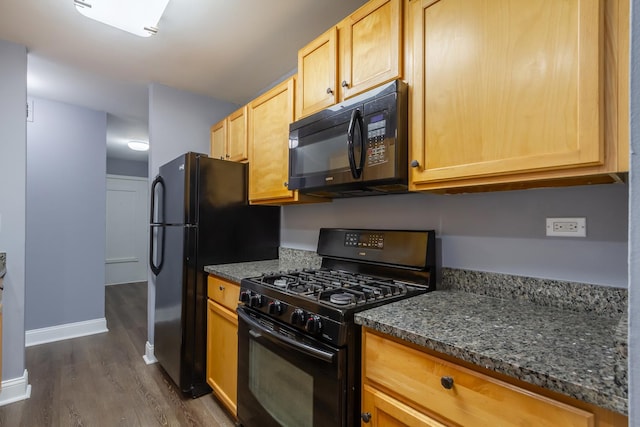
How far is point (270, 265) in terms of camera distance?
2.24 m

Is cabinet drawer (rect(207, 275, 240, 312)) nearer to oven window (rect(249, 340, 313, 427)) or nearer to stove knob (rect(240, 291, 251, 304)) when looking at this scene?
stove knob (rect(240, 291, 251, 304))

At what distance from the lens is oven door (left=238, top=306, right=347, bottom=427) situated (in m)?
1.08

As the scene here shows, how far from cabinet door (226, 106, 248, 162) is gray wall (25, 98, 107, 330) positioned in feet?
5.99

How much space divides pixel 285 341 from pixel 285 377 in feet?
0.60

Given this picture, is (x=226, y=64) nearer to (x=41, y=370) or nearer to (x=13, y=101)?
(x=13, y=101)

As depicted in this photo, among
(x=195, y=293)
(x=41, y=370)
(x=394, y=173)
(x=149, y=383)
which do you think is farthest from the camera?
(x=41, y=370)

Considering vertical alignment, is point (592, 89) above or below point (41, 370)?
above

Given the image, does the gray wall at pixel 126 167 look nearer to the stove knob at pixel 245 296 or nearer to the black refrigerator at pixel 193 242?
the black refrigerator at pixel 193 242

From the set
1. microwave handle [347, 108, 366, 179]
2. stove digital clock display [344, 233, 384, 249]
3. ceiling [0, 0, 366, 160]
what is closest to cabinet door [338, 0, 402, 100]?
microwave handle [347, 108, 366, 179]

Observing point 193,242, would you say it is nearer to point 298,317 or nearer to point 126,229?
point 298,317

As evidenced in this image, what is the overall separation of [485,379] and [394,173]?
78cm

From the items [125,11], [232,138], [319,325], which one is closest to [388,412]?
[319,325]

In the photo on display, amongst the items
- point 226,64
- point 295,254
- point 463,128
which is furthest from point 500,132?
point 226,64

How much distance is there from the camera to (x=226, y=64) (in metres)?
2.43
